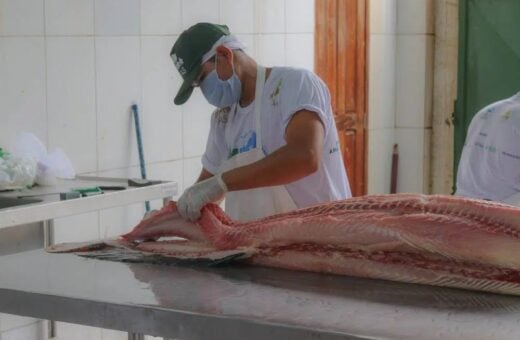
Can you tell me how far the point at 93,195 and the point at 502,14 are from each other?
3.87 m

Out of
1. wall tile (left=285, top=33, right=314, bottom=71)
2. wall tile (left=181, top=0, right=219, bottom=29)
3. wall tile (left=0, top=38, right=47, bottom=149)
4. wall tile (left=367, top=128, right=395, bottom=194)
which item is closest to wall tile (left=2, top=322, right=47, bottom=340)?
wall tile (left=0, top=38, right=47, bottom=149)

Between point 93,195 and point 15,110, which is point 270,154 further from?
point 15,110

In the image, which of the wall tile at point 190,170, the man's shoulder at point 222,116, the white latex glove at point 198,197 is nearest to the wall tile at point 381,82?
the wall tile at point 190,170

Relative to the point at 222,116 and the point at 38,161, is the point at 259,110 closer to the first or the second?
the point at 222,116

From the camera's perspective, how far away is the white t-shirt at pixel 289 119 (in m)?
3.22

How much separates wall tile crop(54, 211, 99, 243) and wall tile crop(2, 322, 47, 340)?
363mm

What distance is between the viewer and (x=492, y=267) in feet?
7.14

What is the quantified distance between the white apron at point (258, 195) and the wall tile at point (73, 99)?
4.14ft

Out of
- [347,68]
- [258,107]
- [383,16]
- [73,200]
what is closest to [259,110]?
[258,107]

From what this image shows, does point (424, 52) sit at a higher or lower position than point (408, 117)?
higher

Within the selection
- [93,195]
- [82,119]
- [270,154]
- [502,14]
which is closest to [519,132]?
[270,154]

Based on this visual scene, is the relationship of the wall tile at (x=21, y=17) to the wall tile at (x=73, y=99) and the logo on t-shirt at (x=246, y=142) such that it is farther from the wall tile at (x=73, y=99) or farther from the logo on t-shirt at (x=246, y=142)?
the logo on t-shirt at (x=246, y=142)

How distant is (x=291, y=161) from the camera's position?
9.98 feet

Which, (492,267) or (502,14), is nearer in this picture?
(492,267)
